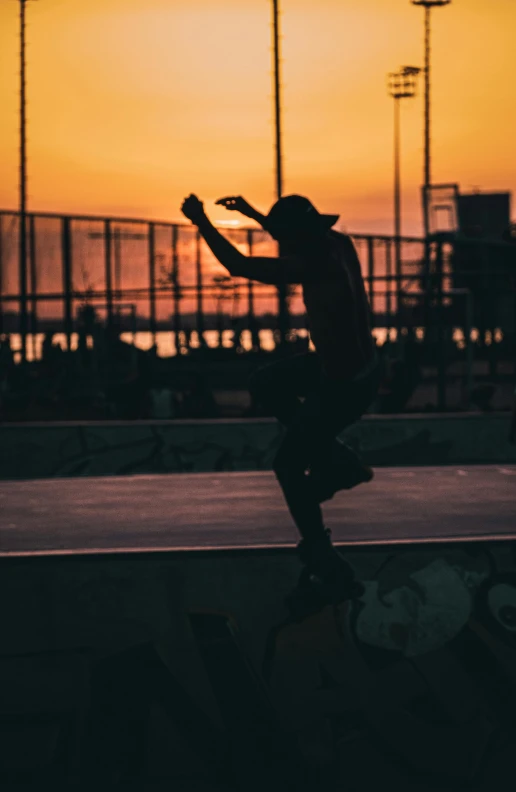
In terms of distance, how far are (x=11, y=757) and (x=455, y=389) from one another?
1214 inches

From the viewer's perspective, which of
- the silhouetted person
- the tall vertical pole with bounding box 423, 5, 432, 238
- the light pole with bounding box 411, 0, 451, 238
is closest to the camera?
the silhouetted person

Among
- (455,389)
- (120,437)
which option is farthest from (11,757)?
(455,389)

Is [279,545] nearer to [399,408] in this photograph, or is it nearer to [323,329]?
[323,329]

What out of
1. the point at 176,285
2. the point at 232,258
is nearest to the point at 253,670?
the point at 232,258

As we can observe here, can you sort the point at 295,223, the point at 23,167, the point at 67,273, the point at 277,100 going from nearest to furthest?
the point at 295,223
the point at 67,273
the point at 277,100
the point at 23,167

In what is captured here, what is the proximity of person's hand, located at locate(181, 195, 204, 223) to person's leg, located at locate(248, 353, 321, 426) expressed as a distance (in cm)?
78

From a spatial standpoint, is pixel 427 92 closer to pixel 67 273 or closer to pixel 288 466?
pixel 67 273

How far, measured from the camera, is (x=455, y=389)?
116 feet

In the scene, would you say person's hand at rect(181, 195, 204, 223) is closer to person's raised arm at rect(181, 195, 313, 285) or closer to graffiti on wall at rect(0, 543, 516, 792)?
person's raised arm at rect(181, 195, 313, 285)

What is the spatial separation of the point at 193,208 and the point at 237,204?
0.25m

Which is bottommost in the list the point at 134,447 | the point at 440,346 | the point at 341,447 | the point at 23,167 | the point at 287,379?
the point at 134,447

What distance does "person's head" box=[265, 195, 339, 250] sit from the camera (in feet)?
16.2

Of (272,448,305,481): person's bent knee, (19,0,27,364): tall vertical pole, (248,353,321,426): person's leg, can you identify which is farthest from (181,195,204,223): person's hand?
(19,0,27,364): tall vertical pole

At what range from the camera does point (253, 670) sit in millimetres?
5508
